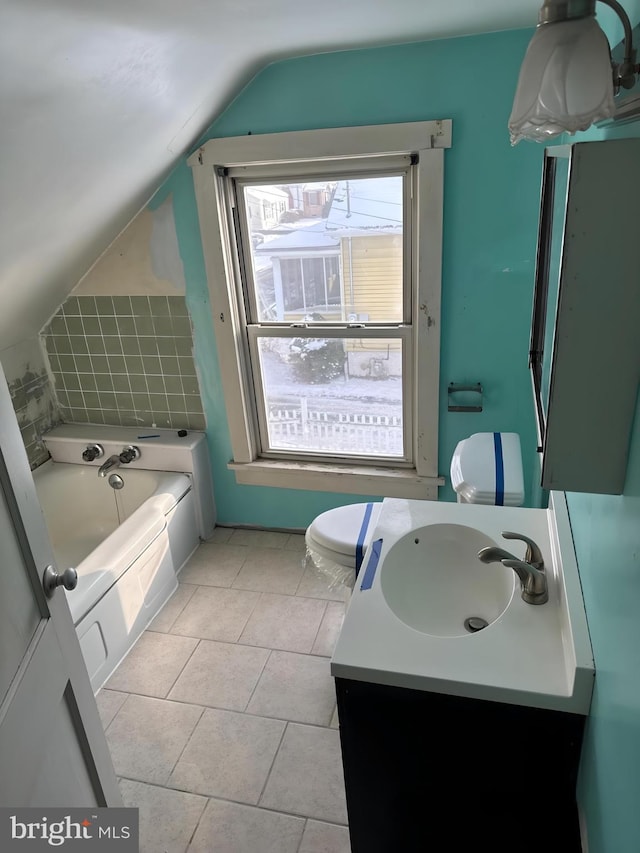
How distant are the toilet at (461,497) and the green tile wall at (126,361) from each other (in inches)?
47.3

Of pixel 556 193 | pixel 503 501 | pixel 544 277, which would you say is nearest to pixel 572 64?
pixel 556 193

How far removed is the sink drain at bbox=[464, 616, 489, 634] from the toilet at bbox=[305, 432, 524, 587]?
36 centimetres

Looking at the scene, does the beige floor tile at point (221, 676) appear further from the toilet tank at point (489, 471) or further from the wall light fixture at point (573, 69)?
the wall light fixture at point (573, 69)

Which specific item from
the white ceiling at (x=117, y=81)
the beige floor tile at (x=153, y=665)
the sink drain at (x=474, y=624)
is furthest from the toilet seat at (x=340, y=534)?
the white ceiling at (x=117, y=81)

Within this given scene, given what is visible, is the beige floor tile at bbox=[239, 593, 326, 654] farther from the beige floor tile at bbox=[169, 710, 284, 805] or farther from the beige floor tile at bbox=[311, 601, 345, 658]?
the beige floor tile at bbox=[169, 710, 284, 805]

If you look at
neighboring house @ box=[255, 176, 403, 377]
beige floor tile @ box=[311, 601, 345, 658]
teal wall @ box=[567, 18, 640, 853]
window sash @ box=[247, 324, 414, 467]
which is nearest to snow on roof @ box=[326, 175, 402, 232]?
neighboring house @ box=[255, 176, 403, 377]

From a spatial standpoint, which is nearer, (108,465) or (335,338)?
(335,338)

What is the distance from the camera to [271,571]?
2.87m

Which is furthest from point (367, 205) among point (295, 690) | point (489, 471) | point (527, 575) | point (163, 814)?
point (163, 814)

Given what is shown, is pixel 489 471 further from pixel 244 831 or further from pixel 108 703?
pixel 108 703

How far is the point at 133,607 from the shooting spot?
2.45 meters

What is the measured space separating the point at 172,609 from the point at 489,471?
159 centimetres

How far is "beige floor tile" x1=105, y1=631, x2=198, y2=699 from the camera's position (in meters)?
2.27

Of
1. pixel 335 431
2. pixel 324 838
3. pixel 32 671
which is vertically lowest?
pixel 324 838
